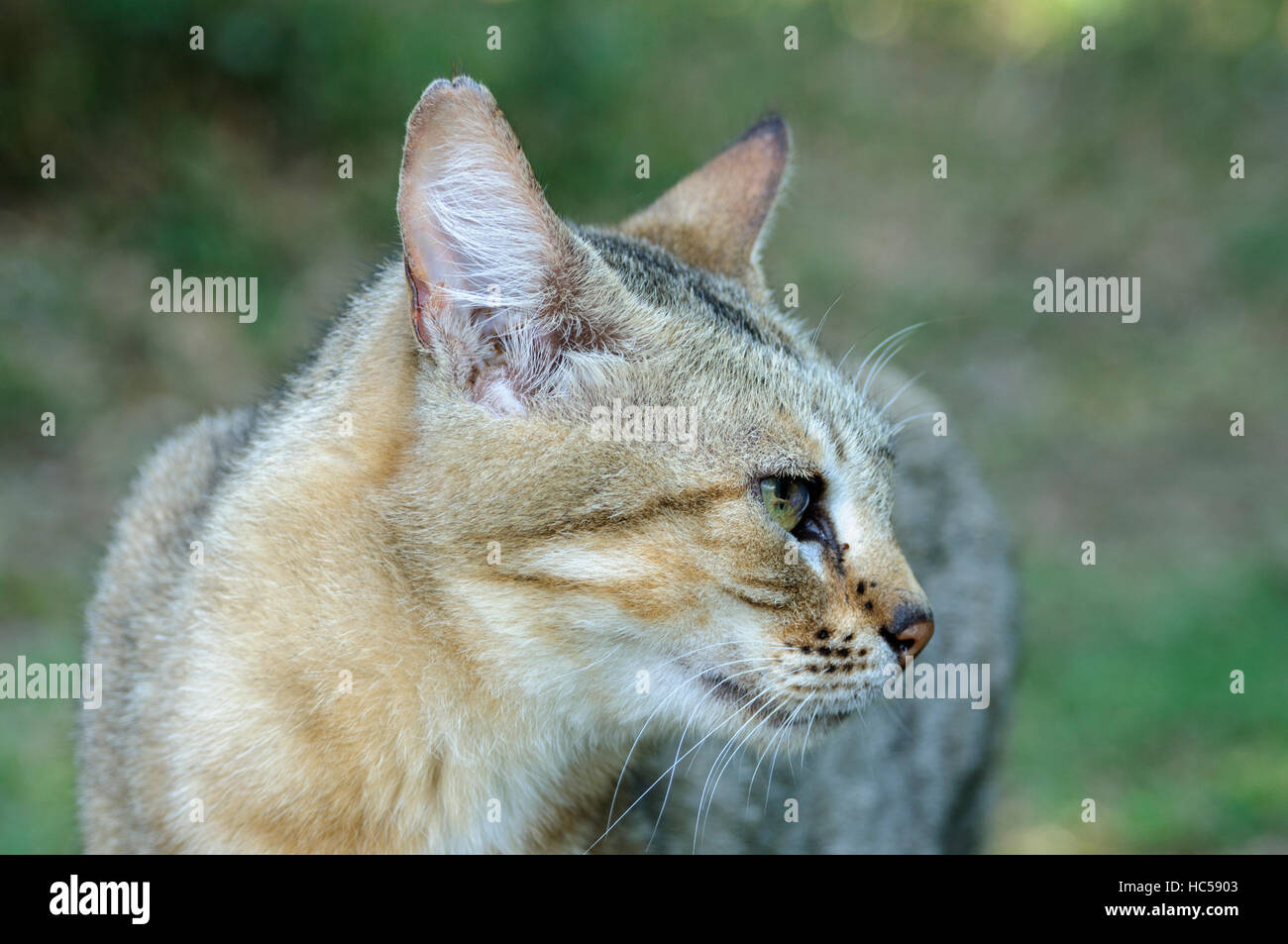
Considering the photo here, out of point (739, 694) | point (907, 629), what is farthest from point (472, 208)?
point (907, 629)

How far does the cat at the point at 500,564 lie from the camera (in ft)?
9.12

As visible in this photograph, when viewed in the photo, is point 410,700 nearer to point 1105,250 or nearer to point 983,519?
point 983,519

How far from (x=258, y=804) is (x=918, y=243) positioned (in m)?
9.20

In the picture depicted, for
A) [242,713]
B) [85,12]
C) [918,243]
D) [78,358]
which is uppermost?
[85,12]

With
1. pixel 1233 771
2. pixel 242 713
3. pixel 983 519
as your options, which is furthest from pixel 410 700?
pixel 1233 771

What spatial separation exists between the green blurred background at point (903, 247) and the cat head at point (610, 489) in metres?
3.14

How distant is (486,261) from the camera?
2.78 meters

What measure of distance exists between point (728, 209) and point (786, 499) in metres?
1.23

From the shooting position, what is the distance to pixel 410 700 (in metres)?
2.84
